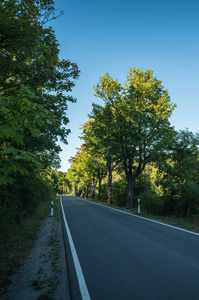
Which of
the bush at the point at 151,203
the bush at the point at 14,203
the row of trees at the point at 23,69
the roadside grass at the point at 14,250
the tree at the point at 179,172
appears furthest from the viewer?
the bush at the point at 151,203

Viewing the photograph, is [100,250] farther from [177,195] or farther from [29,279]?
[177,195]

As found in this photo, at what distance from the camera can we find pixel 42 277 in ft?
12.4

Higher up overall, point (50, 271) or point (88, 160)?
point (88, 160)

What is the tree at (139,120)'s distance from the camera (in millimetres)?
15750

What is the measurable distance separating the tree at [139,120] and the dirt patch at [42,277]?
11039mm

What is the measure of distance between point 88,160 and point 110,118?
12372mm

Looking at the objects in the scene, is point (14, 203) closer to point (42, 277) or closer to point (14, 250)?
point (14, 250)

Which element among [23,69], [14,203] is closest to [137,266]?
[23,69]

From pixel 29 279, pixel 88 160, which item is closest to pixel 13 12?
pixel 29 279

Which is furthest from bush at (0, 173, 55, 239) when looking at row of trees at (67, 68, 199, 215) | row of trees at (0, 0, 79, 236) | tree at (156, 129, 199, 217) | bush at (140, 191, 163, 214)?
tree at (156, 129, 199, 217)

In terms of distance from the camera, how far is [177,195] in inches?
562

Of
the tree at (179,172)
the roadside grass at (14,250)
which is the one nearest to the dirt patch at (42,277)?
the roadside grass at (14,250)

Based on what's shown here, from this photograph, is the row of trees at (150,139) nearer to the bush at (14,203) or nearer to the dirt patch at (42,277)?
the bush at (14,203)

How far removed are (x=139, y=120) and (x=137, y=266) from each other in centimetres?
1401
